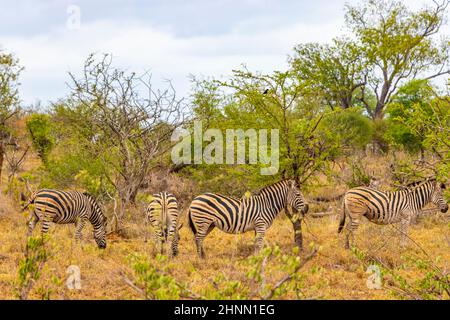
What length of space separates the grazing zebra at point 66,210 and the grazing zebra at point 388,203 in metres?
4.83

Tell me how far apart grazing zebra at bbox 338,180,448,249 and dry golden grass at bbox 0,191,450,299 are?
0.40 meters

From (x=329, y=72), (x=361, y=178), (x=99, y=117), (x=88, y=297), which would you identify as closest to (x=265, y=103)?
(x=99, y=117)

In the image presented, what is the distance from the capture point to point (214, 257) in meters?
9.08

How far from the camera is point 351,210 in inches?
382

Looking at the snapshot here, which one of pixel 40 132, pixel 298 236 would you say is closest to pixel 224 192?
pixel 298 236

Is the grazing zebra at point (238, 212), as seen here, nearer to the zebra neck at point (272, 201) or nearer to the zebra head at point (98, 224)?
the zebra neck at point (272, 201)

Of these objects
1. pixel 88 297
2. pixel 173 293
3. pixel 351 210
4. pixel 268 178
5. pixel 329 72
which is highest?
pixel 329 72

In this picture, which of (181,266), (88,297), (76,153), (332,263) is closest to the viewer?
(88,297)

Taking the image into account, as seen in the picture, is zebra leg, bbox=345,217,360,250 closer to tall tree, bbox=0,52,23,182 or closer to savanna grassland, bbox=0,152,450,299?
savanna grassland, bbox=0,152,450,299

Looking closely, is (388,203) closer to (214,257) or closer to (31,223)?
(214,257)

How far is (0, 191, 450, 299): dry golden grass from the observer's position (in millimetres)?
6879
